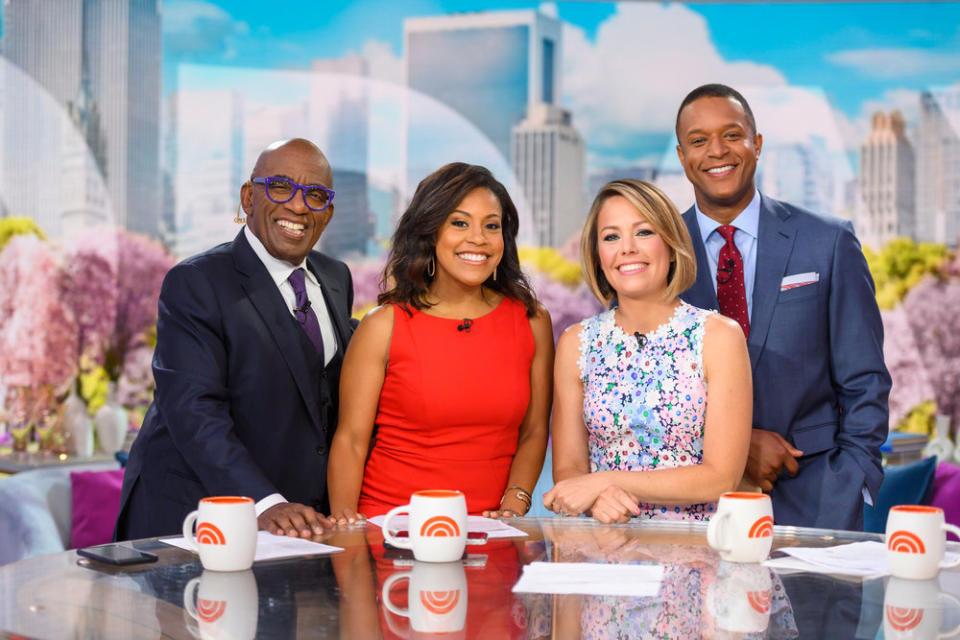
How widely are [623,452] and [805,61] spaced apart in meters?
5.05

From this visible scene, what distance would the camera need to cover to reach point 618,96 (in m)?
6.72

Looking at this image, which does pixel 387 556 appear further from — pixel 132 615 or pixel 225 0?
pixel 225 0

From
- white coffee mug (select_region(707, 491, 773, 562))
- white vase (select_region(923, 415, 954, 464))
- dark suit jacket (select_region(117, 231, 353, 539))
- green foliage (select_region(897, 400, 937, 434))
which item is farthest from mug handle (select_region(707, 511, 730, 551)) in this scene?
green foliage (select_region(897, 400, 937, 434))

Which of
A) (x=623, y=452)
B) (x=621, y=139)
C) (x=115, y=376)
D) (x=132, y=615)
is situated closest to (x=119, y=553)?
(x=132, y=615)

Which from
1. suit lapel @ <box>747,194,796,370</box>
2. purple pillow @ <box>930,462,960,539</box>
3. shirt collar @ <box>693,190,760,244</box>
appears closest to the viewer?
suit lapel @ <box>747,194,796,370</box>

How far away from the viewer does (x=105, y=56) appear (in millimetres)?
5742

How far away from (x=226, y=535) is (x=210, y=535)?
3cm

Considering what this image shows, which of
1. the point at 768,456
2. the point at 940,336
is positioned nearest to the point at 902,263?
the point at 940,336

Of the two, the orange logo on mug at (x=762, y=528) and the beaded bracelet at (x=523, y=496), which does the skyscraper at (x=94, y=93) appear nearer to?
the beaded bracelet at (x=523, y=496)

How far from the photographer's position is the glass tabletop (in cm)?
133

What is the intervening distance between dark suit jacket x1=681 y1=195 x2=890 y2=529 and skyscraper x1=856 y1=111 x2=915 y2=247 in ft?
14.1

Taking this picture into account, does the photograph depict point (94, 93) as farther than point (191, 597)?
Yes

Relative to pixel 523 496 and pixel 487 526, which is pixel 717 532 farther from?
pixel 523 496

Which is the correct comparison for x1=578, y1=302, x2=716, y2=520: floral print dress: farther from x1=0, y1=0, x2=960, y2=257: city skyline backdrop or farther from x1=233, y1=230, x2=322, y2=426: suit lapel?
x1=0, y1=0, x2=960, y2=257: city skyline backdrop
